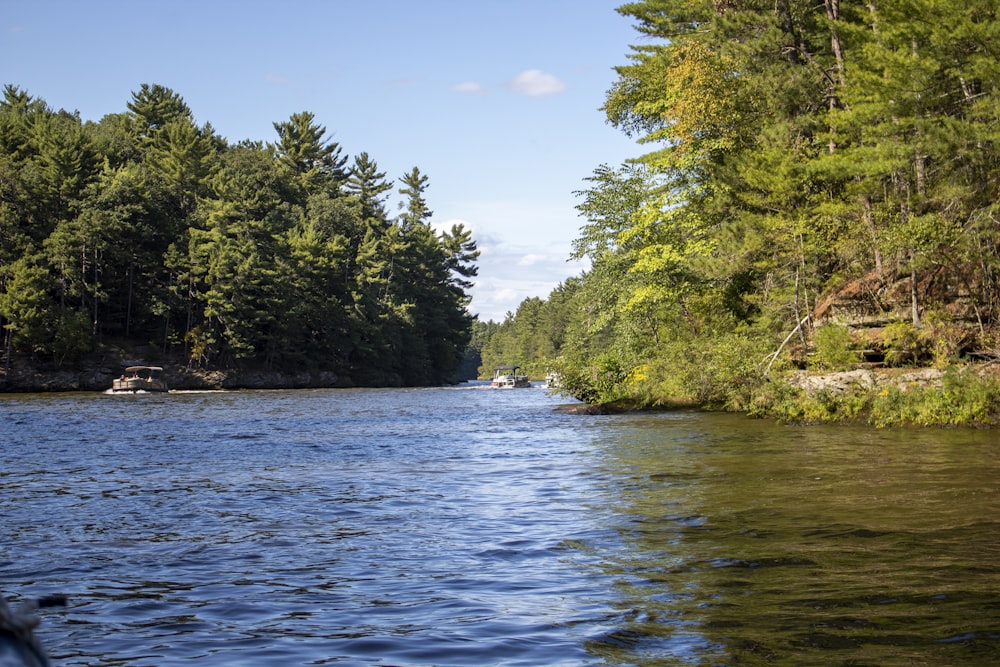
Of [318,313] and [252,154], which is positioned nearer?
[318,313]

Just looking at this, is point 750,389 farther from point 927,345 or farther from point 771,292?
point 927,345

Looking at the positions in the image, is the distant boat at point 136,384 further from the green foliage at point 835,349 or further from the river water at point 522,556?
the green foliage at point 835,349

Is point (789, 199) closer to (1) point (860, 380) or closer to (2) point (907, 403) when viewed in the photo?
(1) point (860, 380)

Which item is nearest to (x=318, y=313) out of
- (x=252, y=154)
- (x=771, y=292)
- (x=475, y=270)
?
(x=252, y=154)

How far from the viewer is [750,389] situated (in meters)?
26.4

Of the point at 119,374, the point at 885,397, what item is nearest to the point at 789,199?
the point at 885,397

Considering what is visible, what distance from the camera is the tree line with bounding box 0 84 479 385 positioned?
63438 mm

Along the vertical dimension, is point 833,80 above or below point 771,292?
above

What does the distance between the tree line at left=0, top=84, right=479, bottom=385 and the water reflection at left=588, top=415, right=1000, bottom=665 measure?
5832 centimetres

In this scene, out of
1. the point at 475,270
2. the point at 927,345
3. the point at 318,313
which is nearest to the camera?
the point at 927,345

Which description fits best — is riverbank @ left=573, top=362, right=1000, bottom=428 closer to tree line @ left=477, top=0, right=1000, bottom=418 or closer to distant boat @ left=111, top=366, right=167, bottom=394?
tree line @ left=477, top=0, right=1000, bottom=418

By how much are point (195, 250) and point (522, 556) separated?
226ft

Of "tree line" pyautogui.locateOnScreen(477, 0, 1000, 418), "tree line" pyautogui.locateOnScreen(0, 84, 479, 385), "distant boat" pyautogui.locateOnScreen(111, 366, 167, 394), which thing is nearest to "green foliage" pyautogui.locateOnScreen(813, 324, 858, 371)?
"tree line" pyautogui.locateOnScreen(477, 0, 1000, 418)

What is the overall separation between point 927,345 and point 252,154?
282ft
